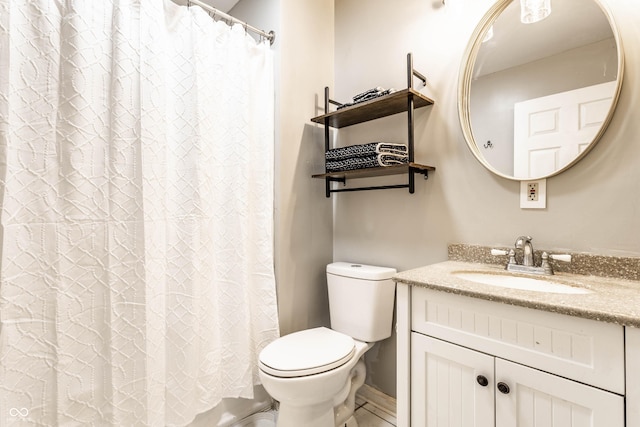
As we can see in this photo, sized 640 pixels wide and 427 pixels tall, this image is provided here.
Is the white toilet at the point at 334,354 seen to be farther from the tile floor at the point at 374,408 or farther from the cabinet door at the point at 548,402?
the cabinet door at the point at 548,402

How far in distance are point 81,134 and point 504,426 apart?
64.2 inches

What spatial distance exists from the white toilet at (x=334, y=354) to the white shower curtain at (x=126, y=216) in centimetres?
29

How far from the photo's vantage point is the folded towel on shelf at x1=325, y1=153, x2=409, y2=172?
1422 mm

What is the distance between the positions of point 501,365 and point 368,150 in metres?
0.98

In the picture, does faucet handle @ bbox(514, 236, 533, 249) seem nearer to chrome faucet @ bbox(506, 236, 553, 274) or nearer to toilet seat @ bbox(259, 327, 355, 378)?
chrome faucet @ bbox(506, 236, 553, 274)

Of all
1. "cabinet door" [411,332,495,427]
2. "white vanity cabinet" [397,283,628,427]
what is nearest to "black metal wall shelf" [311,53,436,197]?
"white vanity cabinet" [397,283,628,427]

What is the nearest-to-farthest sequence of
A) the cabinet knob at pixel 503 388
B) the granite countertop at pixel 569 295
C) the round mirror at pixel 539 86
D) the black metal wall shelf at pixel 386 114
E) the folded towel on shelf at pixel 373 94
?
the granite countertop at pixel 569 295 → the cabinet knob at pixel 503 388 → the round mirror at pixel 539 86 → the black metal wall shelf at pixel 386 114 → the folded towel on shelf at pixel 373 94

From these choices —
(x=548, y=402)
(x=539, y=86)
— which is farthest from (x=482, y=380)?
(x=539, y=86)

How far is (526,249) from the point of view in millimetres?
1179

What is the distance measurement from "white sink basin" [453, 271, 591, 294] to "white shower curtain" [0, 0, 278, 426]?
3.16 ft
